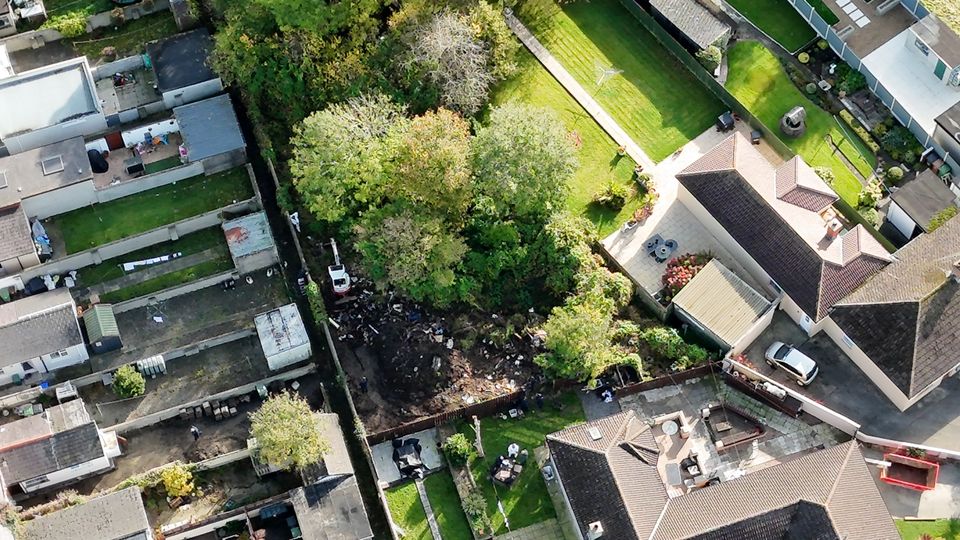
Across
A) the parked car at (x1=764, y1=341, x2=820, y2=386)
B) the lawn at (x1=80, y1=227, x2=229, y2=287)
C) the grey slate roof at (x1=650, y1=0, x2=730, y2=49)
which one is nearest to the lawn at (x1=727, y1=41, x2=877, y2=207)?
the grey slate roof at (x1=650, y1=0, x2=730, y2=49)

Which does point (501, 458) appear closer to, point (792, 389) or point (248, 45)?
point (792, 389)

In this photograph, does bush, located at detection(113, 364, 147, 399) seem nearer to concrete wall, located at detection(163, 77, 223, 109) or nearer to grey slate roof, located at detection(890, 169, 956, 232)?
concrete wall, located at detection(163, 77, 223, 109)

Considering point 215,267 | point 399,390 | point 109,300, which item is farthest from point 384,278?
point 109,300

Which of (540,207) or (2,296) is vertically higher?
(2,296)

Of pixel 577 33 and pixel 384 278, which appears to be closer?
pixel 384 278

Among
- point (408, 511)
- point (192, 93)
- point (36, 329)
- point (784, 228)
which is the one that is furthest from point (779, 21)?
point (36, 329)

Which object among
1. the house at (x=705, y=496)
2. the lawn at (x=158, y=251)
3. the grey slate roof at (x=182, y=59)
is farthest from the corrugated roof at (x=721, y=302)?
the grey slate roof at (x=182, y=59)

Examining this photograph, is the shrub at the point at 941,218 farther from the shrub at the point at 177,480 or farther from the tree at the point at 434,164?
the shrub at the point at 177,480
